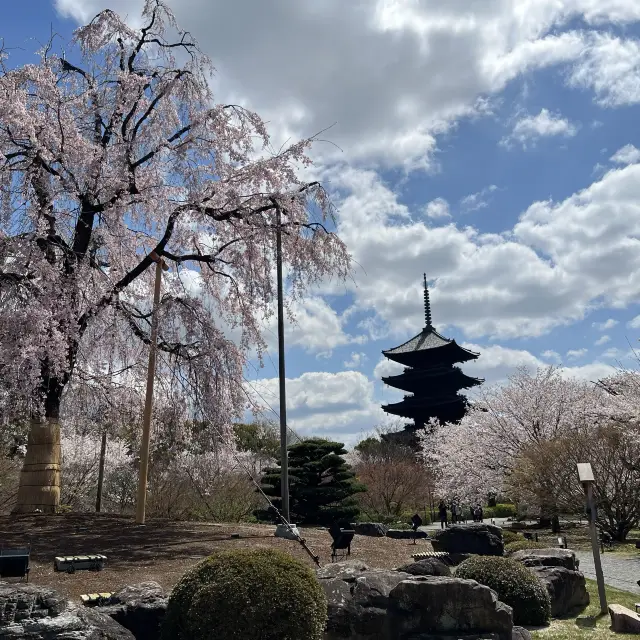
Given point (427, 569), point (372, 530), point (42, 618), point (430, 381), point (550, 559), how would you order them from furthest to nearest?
point (430, 381)
point (372, 530)
point (550, 559)
point (427, 569)
point (42, 618)

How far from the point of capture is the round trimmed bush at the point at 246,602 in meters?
5.06

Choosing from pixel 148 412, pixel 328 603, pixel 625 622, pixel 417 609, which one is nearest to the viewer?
pixel 328 603

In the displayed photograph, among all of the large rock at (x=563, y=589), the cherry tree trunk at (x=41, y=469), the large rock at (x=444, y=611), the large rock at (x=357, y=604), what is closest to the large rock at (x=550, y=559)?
the large rock at (x=563, y=589)

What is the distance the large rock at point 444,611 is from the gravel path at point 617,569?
238 inches

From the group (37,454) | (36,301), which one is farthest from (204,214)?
(37,454)

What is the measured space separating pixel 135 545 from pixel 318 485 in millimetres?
14803

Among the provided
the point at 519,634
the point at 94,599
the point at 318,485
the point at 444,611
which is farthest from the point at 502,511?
the point at 94,599

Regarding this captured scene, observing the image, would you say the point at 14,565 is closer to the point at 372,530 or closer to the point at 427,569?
the point at 427,569

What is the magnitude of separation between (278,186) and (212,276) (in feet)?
8.43

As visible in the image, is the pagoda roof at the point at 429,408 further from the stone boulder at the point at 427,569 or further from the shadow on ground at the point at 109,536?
the stone boulder at the point at 427,569

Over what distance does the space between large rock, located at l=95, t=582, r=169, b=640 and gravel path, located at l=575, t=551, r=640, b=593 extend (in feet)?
29.0

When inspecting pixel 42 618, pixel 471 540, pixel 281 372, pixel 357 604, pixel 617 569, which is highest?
pixel 281 372

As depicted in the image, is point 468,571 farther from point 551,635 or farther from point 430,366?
point 430,366

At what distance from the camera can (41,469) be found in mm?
13469
